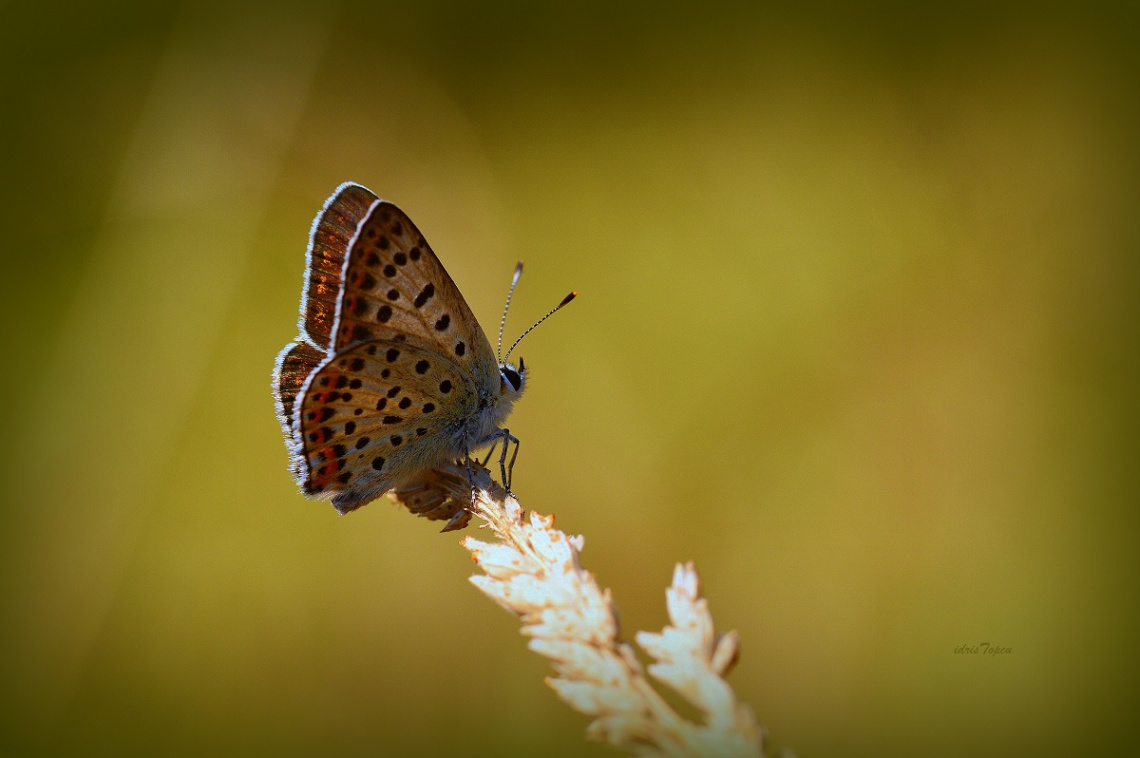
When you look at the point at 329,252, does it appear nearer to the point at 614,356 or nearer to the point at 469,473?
the point at 469,473

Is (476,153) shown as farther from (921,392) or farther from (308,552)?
(921,392)

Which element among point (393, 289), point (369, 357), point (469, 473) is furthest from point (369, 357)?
point (469, 473)

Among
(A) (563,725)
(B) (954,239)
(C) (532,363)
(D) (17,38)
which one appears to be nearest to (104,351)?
(D) (17,38)

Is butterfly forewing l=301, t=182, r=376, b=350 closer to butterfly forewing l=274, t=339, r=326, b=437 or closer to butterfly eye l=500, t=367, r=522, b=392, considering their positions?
butterfly forewing l=274, t=339, r=326, b=437

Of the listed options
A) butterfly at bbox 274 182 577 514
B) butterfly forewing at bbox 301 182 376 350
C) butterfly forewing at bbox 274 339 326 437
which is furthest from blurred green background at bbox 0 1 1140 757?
butterfly forewing at bbox 301 182 376 350

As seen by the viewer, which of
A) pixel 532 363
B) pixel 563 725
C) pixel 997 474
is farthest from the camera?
pixel 532 363

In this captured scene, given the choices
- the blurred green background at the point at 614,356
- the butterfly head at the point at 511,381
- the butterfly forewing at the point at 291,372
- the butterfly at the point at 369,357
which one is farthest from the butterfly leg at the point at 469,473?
the blurred green background at the point at 614,356
